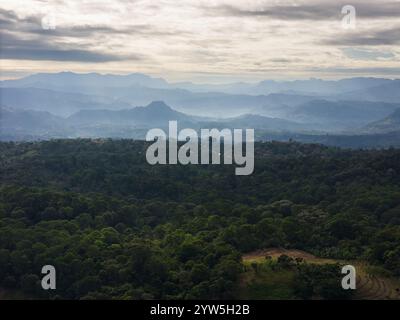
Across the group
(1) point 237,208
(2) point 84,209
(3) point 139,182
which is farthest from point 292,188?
(2) point 84,209

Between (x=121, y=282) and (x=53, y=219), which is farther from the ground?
(x=53, y=219)

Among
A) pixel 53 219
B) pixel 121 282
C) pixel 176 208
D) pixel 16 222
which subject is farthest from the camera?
pixel 176 208

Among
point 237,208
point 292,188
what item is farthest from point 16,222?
point 292,188

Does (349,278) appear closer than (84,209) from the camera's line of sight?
Yes
